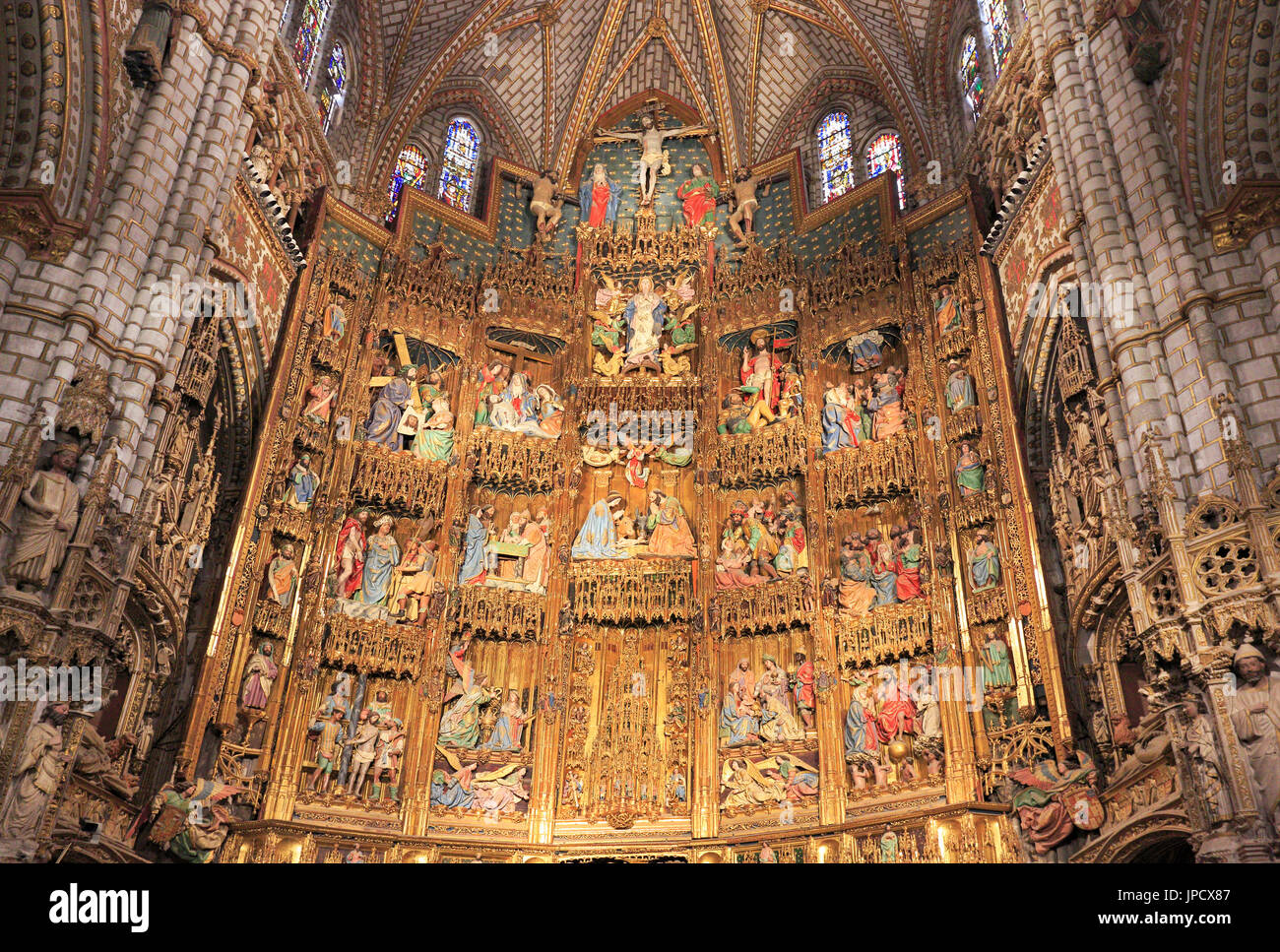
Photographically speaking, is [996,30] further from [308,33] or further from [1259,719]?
[1259,719]

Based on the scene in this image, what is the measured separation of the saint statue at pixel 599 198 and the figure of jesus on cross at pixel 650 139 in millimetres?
611

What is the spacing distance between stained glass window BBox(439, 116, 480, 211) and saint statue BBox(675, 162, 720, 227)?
14.7 feet

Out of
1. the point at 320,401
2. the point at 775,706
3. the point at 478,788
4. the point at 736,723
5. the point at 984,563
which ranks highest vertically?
the point at 320,401

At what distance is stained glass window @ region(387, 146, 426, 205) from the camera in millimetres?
21703

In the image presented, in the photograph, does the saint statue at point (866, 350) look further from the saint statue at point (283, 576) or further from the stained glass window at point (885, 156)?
the saint statue at point (283, 576)

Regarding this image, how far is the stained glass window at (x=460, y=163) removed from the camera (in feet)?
74.0

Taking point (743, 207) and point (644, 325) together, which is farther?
point (743, 207)

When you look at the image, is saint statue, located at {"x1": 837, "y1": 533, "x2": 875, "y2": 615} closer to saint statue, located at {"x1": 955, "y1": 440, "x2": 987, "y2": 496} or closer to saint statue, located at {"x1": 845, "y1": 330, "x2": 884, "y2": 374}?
saint statue, located at {"x1": 955, "y1": 440, "x2": 987, "y2": 496}

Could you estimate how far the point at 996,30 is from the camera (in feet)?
61.5

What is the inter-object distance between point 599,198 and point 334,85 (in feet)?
18.8

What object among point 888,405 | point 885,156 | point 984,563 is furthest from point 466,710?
point 885,156

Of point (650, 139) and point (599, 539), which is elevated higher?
point (650, 139)

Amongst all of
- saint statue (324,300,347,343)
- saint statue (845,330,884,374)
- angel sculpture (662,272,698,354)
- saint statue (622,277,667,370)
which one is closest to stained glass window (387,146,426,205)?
saint statue (324,300,347,343)

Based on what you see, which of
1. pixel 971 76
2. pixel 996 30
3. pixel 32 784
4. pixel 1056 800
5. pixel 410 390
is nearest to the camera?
pixel 32 784
